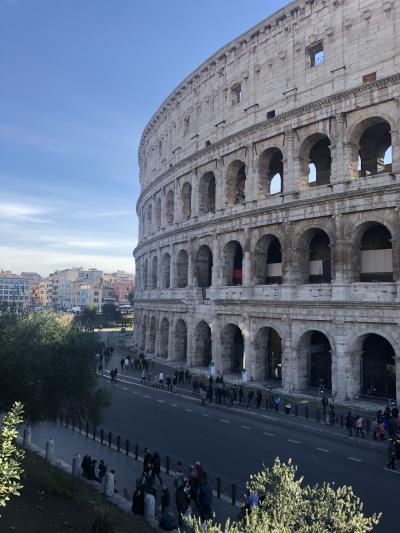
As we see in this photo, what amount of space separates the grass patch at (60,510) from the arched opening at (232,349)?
18.8 meters

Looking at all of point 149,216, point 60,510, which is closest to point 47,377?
point 60,510

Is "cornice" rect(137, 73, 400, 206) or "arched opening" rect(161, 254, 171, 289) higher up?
"cornice" rect(137, 73, 400, 206)

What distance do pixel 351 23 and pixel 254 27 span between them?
7.74 m

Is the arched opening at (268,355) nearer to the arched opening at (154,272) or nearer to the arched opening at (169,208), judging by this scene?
the arched opening at (169,208)

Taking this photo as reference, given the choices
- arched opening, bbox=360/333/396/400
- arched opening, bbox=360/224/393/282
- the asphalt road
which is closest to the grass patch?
the asphalt road

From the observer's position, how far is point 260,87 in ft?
101

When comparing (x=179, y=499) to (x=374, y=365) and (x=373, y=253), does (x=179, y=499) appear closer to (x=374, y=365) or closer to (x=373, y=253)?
(x=374, y=365)

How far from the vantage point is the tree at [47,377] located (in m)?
14.6

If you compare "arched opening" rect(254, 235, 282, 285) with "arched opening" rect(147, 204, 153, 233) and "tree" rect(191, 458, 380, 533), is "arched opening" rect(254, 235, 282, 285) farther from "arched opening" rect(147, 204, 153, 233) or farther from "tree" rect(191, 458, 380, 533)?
"tree" rect(191, 458, 380, 533)

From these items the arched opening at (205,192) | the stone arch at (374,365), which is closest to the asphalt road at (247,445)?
the stone arch at (374,365)

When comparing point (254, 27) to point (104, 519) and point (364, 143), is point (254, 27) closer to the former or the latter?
point (364, 143)

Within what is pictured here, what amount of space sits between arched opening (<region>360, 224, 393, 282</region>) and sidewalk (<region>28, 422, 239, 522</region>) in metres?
16.1

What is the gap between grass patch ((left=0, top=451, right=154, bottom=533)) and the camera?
10789mm

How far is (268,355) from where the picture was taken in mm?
Result: 29953
